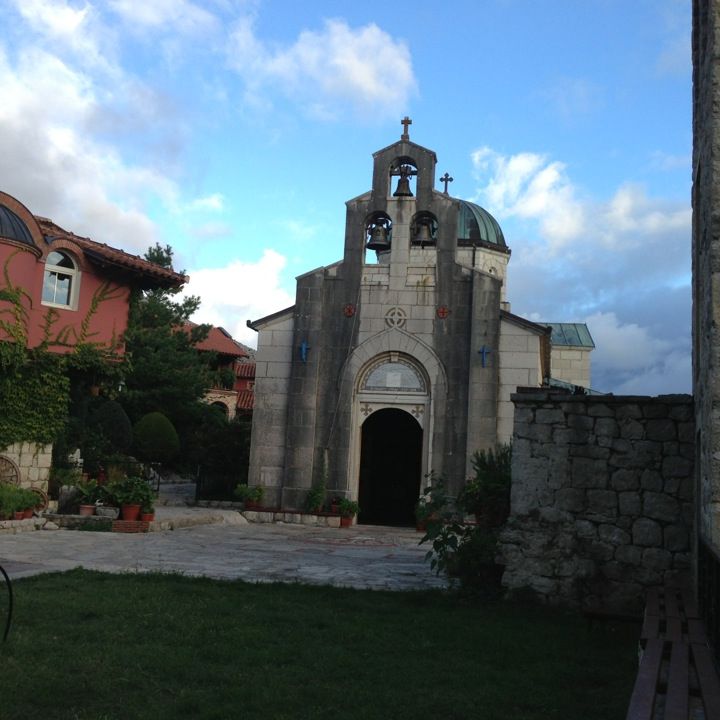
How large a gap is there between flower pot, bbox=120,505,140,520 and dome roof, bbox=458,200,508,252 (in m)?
15.5

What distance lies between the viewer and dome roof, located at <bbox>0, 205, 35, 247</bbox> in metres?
16.3

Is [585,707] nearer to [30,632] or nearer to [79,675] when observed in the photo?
[79,675]

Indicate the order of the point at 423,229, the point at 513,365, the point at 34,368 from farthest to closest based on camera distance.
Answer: the point at 423,229 < the point at 513,365 < the point at 34,368

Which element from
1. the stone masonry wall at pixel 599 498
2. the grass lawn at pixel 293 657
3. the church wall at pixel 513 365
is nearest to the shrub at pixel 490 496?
the stone masonry wall at pixel 599 498

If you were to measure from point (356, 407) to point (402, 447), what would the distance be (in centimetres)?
273

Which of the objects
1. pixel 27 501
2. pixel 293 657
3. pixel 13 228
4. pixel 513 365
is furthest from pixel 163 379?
pixel 293 657

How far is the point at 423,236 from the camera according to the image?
18.9 m

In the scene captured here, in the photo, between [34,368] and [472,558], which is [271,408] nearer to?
[34,368]

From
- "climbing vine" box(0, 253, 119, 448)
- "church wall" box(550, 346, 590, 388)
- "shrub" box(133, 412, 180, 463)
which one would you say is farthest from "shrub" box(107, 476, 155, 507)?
"church wall" box(550, 346, 590, 388)

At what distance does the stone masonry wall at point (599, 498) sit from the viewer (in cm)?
770

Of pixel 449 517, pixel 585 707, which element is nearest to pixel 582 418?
pixel 449 517

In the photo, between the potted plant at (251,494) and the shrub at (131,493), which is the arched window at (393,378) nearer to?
the potted plant at (251,494)

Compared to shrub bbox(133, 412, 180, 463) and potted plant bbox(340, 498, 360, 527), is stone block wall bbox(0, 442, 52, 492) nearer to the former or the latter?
potted plant bbox(340, 498, 360, 527)

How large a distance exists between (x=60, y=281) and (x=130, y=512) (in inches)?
245
